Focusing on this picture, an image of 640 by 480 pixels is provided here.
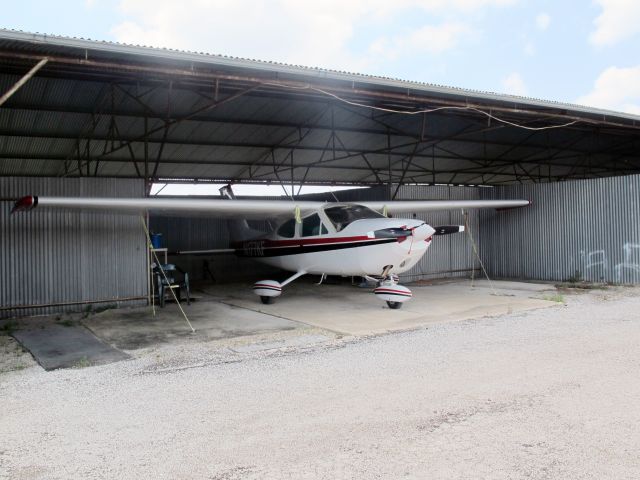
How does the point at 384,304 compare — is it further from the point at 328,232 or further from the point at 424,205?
the point at 424,205

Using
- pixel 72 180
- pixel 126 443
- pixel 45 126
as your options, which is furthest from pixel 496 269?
pixel 126 443

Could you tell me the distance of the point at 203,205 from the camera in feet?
36.5

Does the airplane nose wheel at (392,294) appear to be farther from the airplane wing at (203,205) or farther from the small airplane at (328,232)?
the airplane wing at (203,205)

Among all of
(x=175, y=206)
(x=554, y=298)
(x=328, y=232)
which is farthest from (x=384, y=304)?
(x=175, y=206)

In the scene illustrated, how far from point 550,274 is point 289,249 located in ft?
28.9

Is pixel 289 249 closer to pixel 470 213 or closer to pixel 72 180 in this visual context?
pixel 72 180

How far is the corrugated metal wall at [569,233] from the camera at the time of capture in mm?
14625

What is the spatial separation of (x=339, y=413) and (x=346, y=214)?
25.2ft

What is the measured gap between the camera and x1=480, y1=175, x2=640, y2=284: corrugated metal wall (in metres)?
14.6

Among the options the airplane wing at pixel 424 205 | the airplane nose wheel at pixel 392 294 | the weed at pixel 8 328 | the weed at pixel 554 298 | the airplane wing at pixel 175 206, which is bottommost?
the weed at pixel 8 328

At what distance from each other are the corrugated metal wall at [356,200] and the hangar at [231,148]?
6 centimetres

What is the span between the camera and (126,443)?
4250 millimetres

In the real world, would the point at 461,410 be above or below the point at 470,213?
below

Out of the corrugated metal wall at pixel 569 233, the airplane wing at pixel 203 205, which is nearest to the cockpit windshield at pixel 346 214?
the airplane wing at pixel 203 205
